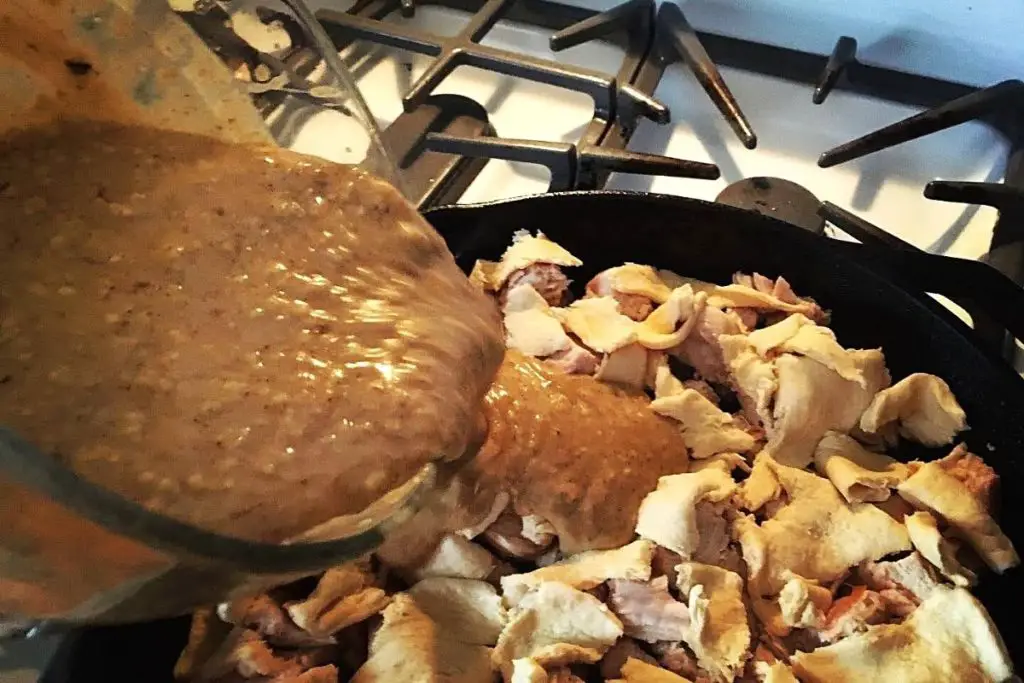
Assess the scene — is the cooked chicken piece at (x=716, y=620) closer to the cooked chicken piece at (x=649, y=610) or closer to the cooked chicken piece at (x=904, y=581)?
the cooked chicken piece at (x=649, y=610)

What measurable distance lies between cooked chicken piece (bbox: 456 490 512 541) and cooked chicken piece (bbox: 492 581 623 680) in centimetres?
8

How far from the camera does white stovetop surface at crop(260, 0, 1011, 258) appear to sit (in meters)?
1.19

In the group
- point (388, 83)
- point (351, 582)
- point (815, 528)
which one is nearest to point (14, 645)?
point (351, 582)

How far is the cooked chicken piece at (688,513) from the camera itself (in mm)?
899

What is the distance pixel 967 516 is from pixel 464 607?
0.45 m

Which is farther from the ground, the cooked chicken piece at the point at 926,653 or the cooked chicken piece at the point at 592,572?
the cooked chicken piece at the point at 926,653

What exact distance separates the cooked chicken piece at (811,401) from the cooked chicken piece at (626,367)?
0.44 feet

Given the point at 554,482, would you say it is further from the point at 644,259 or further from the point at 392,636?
the point at 644,259

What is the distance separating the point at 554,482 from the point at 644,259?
316mm

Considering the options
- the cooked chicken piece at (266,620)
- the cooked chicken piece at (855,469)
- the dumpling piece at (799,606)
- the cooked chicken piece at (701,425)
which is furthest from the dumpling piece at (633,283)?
the cooked chicken piece at (266,620)

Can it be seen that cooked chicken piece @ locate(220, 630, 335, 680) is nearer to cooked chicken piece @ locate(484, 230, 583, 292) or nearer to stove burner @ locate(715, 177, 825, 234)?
cooked chicken piece @ locate(484, 230, 583, 292)

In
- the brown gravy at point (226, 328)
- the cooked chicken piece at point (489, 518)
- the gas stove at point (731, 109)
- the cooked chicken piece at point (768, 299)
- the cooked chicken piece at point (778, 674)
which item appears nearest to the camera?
the brown gravy at point (226, 328)

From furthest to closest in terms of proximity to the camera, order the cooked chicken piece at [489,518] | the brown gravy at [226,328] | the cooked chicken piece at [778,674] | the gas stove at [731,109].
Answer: the gas stove at [731,109], the cooked chicken piece at [489,518], the cooked chicken piece at [778,674], the brown gravy at [226,328]

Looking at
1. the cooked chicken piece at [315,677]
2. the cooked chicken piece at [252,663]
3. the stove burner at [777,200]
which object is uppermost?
the stove burner at [777,200]
